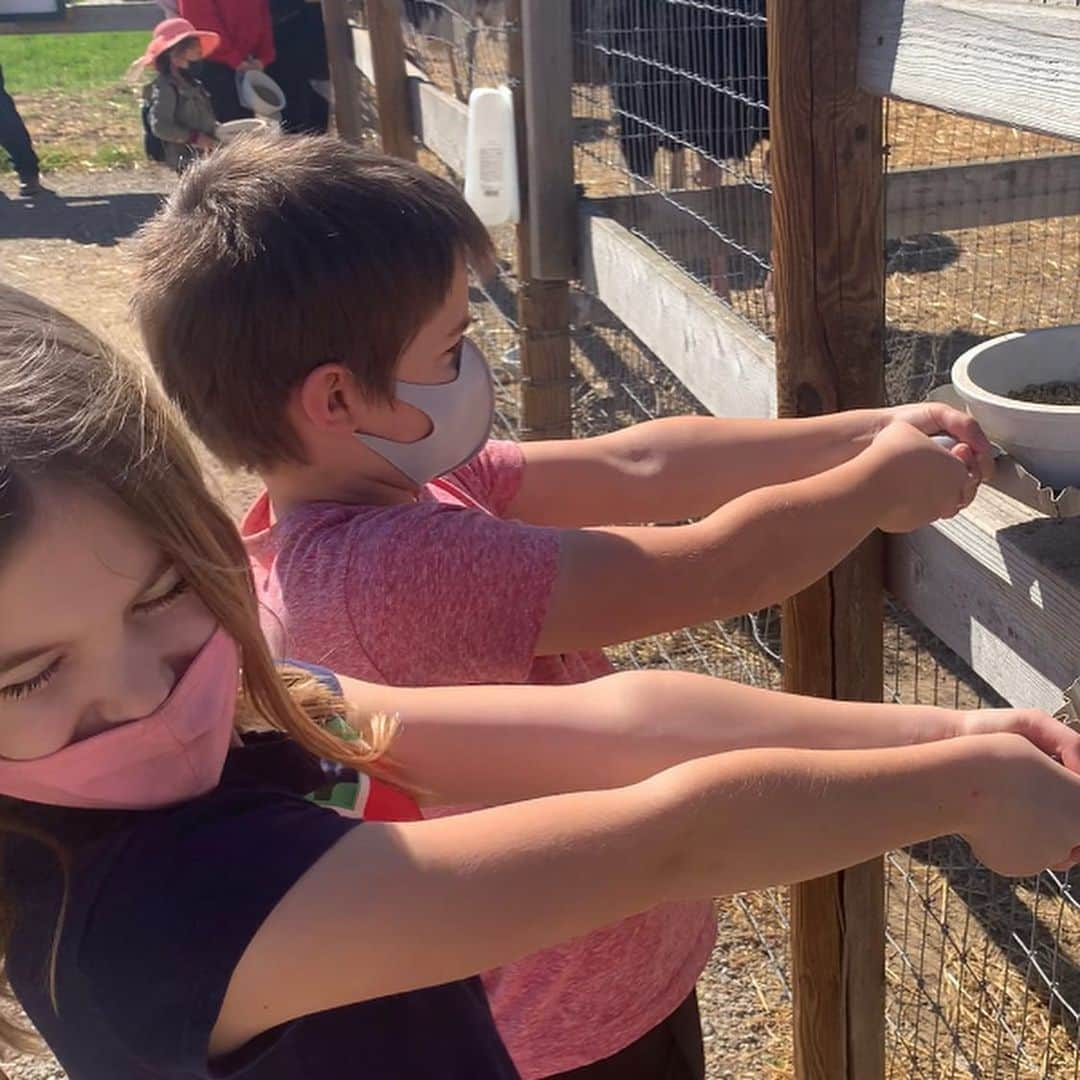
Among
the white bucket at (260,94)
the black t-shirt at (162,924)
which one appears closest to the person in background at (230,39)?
the white bucket at (260,94)

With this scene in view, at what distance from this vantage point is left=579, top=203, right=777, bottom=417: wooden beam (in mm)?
1958

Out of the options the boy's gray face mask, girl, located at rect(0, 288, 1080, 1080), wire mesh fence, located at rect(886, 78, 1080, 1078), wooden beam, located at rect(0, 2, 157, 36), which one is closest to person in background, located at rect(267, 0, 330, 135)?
wooden beam, located at rect(0, 2, 157, 36)

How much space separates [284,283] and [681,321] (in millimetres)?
1038

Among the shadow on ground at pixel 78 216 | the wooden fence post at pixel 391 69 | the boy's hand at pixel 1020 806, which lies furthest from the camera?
the shadow on ground at pixel 78 216

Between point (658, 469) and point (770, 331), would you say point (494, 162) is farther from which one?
point (658, 469)

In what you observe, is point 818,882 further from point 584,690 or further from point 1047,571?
point 584,690

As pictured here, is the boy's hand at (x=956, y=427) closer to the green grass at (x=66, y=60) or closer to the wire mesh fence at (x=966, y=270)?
the wire mesh fence at (x=966, y=270)

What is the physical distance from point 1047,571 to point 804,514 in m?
0.24

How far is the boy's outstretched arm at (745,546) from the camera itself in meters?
1.35

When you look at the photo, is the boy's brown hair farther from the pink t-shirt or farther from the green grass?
the green grass

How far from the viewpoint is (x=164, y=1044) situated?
87 centimetres

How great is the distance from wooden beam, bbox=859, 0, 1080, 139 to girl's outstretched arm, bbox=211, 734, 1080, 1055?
0.55 meters

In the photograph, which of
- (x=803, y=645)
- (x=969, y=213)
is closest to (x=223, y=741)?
(x=803, y=645)

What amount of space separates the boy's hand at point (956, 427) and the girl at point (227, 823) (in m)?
0.43
